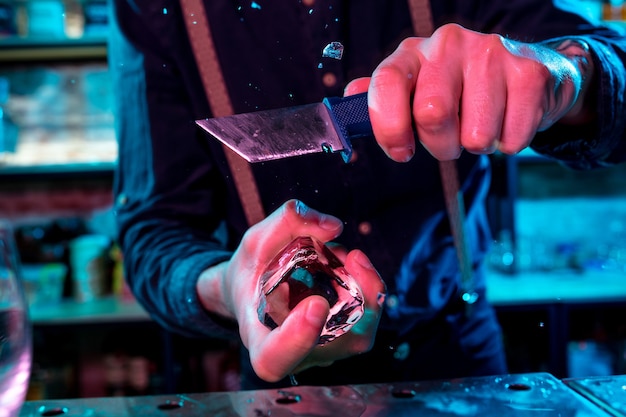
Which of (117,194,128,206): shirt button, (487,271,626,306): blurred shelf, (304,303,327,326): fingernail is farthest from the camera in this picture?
(487,271,626,306): blurred shelf

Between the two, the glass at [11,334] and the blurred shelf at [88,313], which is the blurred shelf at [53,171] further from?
the glass at [11,334]

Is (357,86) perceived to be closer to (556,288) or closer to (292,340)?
(292,340)

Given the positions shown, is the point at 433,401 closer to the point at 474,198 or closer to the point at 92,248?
the point at 474,198

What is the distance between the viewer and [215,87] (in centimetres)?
38

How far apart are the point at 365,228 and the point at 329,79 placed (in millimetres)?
105

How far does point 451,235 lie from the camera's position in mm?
646

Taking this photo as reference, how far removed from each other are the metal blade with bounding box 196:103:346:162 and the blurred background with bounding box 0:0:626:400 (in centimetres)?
118

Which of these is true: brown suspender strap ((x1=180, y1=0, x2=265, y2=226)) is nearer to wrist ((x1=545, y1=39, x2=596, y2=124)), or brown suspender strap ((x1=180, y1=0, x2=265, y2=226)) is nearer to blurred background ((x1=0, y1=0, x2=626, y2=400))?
wrist ((x1=545, y1=39, x2=596, y2=124))

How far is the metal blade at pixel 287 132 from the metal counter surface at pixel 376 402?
6.8 inches

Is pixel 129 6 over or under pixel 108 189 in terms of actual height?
over

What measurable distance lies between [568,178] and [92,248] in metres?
1.41

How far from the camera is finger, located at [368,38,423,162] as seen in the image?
30 cm

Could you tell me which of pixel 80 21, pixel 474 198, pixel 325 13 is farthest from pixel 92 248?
pixel 325 13

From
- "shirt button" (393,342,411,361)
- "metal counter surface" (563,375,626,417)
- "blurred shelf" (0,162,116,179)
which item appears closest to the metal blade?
"metal counter surface" (563,375,626,417)
